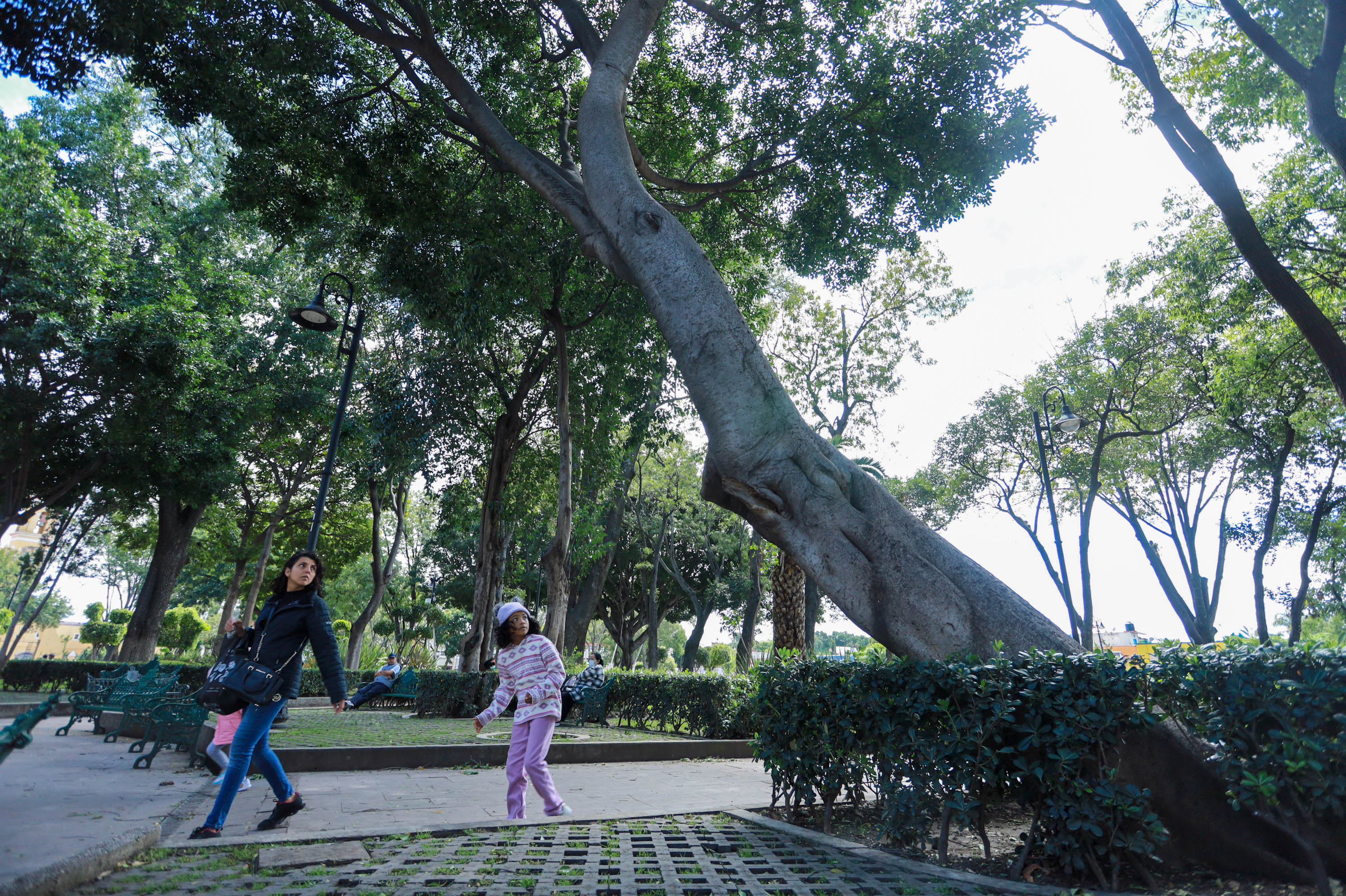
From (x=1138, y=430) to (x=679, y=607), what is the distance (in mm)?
25388

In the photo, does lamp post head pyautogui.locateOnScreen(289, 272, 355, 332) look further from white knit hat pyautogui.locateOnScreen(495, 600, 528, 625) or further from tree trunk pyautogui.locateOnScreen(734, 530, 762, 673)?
tree trunk pyautogui.locateOnScreen(734, 530, 762, 673)

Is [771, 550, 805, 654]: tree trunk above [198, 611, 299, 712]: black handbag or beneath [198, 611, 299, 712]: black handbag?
above

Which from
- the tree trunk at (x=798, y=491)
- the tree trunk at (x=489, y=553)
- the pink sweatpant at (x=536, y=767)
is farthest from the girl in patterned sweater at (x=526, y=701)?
the tree trunk at (x=489, y=553)

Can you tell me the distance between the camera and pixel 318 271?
19.9 metres

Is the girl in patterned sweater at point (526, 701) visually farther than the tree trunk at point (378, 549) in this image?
No


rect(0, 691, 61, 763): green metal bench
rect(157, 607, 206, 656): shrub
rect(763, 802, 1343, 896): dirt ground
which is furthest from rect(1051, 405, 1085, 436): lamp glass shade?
rect(157, 607, 206, 656): shrub

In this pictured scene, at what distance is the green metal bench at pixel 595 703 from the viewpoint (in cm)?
1373

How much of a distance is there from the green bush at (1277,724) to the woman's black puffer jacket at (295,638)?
4.85 metres

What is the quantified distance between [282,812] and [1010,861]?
4570 mm

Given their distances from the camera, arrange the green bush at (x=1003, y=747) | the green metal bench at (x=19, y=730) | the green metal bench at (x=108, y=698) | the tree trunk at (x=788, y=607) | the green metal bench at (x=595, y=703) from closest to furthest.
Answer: the green metal bench at (x=19, y=730) < the green bush at (x=1003, y=747) < the green metal bench at (x=108, y=698) < the green metal bench at (x=595, y=703) < the tree trunk at (x=788, y=607)

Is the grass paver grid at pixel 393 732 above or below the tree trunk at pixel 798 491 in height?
below

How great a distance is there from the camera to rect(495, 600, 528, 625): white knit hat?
5.36 m

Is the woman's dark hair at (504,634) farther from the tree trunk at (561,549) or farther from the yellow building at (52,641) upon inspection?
the yellow building at (52,641)

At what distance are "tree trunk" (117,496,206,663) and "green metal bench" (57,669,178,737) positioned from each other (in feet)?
35.1
